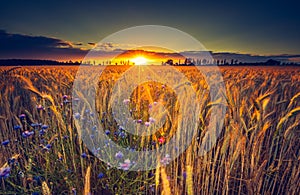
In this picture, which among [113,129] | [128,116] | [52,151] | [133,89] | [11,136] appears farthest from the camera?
[133,89]

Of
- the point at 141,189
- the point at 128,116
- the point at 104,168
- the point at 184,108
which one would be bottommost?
the point at 141,189

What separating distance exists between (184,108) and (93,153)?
0.78m

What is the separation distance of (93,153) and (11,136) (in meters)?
0.90

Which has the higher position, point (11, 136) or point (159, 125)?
point (159, 125)

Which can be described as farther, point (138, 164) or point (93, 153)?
point (93, 153)

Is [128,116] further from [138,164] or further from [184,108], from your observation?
[138,164]

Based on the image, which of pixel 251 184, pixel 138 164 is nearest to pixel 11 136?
pixel 138 164

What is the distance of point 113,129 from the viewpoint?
2.27m

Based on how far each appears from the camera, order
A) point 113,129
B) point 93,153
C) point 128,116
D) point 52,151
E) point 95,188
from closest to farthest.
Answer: point 95,188
point 93,153
point 52,151
point 113,129
point 128,116

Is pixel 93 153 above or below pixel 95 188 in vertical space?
above

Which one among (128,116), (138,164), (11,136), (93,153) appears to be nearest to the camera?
(138,164)

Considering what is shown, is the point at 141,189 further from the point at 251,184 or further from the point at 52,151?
the point at 52,151

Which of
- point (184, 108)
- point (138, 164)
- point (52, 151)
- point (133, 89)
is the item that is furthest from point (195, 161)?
point (133, 89)

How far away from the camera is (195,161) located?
1.54m
